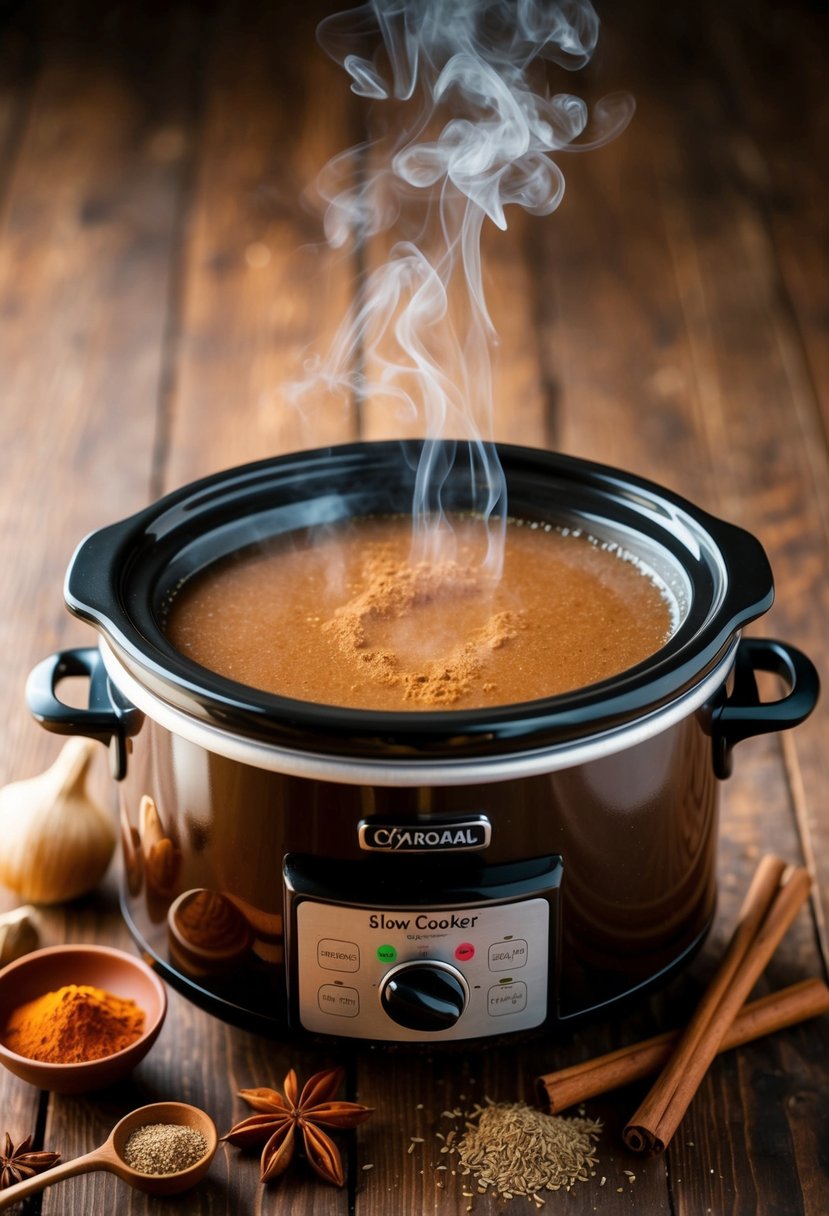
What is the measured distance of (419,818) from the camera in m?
1.16

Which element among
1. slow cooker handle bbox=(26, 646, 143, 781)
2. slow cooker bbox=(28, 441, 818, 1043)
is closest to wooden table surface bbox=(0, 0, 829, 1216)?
slow cooker bbox=(28, 441, 818, 1043)

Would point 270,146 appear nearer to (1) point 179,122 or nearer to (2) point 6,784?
(1) point 179,122

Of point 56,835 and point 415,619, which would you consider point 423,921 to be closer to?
point 415,619

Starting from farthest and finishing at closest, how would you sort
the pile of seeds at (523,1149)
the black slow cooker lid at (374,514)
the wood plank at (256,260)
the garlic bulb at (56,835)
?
1. the wood plank at (256,260)
2. the garlic bulb at (56,835)
3. the pile of seeds at (523,1149)
4. the black slow cooker lid at (374,514)

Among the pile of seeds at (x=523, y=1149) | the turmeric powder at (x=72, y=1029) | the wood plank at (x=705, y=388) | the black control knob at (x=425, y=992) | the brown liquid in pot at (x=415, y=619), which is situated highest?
the brown liquid in pot at (x=415, y=619)

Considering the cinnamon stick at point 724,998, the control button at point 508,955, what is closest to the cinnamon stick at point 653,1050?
the cinnamon stick at point 724,998

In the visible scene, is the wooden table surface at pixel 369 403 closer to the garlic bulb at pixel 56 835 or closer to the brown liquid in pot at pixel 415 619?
the garlic bulb at pixel 56 835

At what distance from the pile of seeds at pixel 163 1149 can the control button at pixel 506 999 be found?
27cm

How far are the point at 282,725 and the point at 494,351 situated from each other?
5.51ft

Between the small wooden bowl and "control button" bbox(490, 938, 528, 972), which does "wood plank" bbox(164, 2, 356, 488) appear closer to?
the small wooden bowl

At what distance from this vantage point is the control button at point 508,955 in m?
1.22

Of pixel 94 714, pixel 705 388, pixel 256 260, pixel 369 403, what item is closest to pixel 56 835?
pixel 94 714

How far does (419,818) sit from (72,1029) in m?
0.39

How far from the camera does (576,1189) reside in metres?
1.22
